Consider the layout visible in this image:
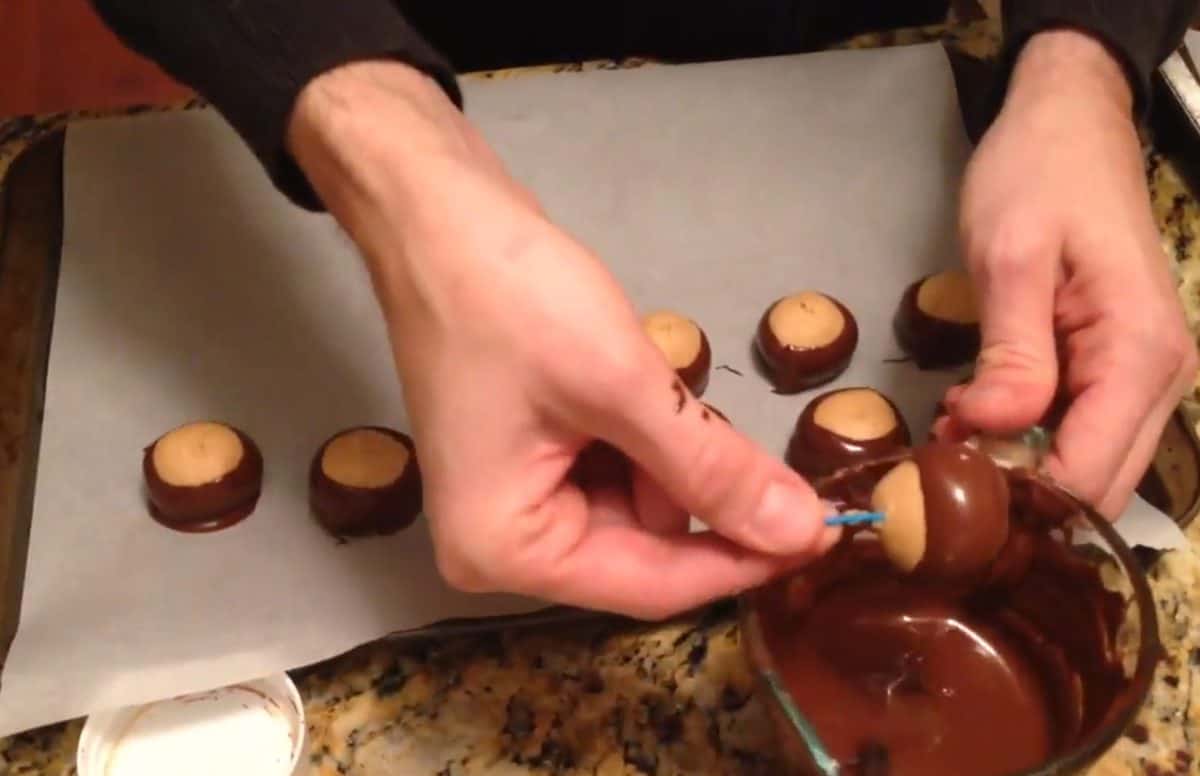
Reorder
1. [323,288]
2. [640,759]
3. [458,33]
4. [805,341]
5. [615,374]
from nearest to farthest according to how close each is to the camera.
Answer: [615,374], [640,759], [805,341], [323,288], [458,33]

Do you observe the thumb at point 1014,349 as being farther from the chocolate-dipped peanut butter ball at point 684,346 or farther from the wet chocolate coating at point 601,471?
the chocolate-dipped peanut butter ball at point 684,346

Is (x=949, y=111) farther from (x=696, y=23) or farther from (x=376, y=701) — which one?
(x=376, y=701)

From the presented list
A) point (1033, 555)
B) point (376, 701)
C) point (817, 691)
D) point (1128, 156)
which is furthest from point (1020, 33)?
point (376, 701)

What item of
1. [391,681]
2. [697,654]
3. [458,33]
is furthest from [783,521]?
[458,33]

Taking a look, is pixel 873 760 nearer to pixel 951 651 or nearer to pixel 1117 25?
pixel 951 651

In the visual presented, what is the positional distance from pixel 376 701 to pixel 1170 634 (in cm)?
56

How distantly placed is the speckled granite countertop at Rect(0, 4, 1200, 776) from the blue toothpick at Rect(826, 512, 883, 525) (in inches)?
8.2

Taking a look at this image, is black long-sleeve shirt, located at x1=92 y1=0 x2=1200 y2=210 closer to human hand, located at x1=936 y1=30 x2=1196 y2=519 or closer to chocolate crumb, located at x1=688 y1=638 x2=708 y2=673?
human hand, located at x1=936 y1=30 x2=1196 y2=519

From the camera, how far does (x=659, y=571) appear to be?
70 centimetres

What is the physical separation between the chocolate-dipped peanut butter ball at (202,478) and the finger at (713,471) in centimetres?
47

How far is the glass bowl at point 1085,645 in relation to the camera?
640 mm

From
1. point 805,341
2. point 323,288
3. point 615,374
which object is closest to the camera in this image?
point 615,374

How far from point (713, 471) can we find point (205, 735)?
442 millimetres

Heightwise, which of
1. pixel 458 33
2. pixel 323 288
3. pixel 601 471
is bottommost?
pixel 601 471
